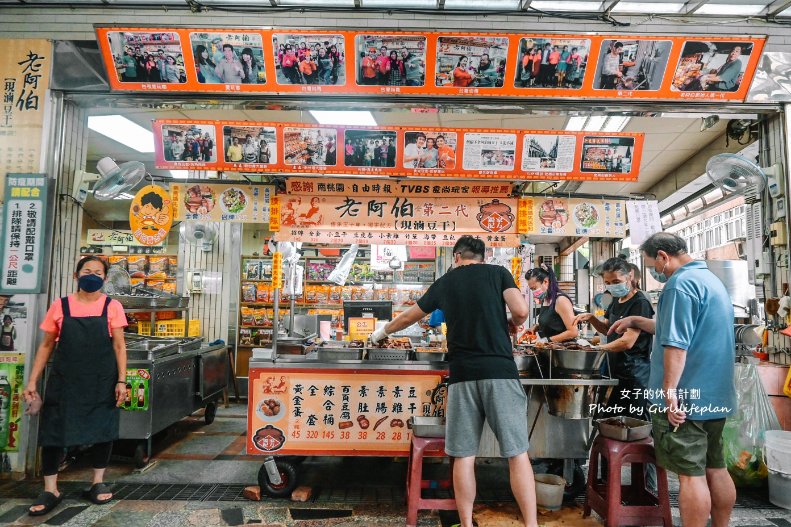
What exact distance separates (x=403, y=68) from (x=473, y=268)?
2.47 meters

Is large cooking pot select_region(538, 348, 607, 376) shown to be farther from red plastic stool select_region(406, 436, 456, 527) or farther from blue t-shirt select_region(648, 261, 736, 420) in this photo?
red plastic stool select_region(406, 436, 456, 527)

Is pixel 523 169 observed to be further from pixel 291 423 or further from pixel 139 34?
pixel 139 34

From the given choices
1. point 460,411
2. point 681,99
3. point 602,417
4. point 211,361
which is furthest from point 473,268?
point 211,361

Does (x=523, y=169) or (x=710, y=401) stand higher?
(x=523, y=169)

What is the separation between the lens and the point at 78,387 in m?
3.82

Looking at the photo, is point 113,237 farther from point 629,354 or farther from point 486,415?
point 629,354

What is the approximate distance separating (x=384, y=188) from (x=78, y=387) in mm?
3476

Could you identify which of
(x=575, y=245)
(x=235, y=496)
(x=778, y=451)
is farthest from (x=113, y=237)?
(x=778, y=451)

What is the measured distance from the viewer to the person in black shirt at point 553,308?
195 inches

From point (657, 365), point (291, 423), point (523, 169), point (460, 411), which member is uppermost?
point (523, 169)

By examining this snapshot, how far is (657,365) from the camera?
312 cm

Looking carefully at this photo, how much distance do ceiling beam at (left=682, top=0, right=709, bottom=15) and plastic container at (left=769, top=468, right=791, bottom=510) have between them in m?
4.73

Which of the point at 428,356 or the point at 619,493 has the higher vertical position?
the point at 428,356

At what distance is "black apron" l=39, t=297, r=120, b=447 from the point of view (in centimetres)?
377
